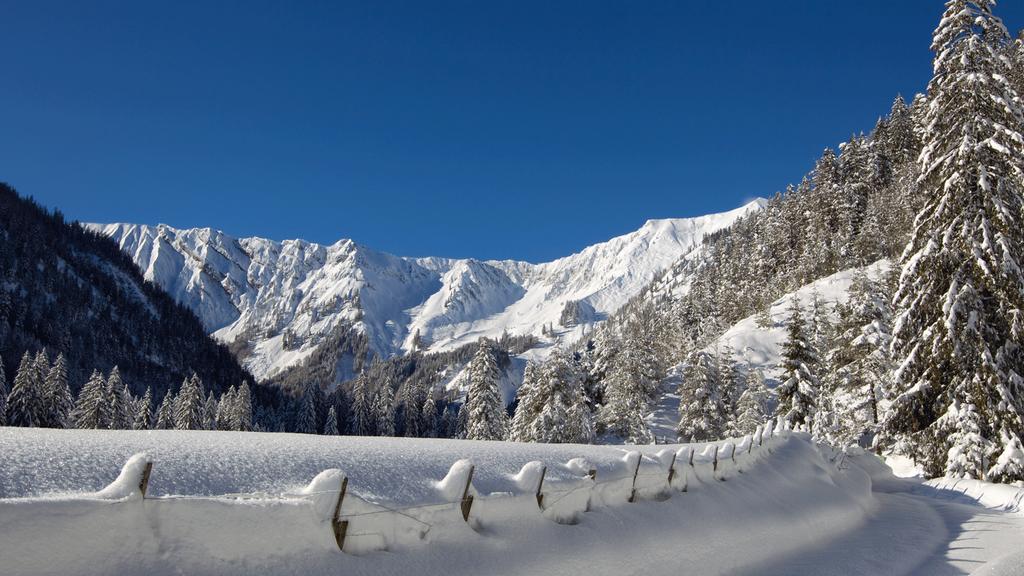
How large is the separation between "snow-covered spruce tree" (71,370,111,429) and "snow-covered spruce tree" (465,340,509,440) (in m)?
32.7

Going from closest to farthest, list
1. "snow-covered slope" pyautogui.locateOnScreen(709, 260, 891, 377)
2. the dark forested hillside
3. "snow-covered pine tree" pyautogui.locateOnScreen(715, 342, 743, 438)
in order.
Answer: "snow-covered pine tree" pyautogui.locateOnScreen(715, 342, 743, 438) < "snow-covered slope" pyautogui.locateOnScreen(709, 260, 891, 377) < the dark forested hillside

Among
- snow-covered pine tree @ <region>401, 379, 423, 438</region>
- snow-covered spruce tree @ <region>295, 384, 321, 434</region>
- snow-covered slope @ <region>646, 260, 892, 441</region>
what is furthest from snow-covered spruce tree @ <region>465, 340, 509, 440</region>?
snow-covered spruce tree @ <region>295, 384, 321, 434</region>

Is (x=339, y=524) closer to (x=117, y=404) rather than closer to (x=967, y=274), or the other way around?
(x=967, y=274)

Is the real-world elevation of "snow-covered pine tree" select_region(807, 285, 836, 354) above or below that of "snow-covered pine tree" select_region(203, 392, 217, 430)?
above

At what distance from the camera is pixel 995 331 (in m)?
17.8

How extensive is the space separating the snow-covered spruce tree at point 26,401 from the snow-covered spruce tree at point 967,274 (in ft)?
193

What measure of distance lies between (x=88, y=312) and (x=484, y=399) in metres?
154

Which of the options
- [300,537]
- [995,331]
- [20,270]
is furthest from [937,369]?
[20,270]

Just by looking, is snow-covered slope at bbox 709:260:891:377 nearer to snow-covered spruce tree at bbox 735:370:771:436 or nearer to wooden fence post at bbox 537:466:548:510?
snow-covered spruce tree at bbox 735:370:771:436

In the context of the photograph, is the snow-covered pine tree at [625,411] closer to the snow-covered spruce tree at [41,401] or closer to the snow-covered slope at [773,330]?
the snow-covered slope at [773,330]

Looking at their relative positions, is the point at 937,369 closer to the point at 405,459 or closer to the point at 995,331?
the point at 995,331

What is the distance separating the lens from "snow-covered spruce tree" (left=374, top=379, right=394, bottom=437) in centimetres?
7444

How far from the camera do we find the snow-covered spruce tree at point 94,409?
2026 inches

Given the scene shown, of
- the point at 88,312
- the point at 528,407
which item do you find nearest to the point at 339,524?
the point at 528,407
